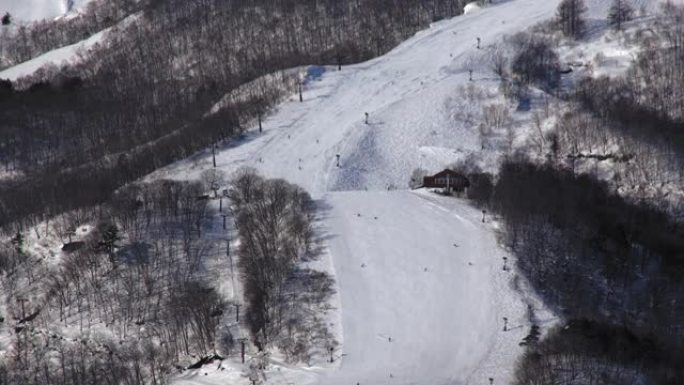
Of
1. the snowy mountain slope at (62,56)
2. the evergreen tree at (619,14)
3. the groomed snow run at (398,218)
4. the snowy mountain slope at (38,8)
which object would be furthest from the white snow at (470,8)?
the snowy mountain slope at (38,8)

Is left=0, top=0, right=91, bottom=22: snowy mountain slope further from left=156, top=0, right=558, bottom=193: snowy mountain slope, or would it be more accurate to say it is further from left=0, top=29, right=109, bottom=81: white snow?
left=156, top=0, right=558, bottom=193: snowy mountain slope

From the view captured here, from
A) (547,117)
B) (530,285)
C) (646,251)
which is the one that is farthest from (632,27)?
(530,285)

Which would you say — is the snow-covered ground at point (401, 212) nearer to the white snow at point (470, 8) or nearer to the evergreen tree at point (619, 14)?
the white snow at point (470, 8)

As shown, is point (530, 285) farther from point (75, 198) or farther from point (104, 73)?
point (104, 73)

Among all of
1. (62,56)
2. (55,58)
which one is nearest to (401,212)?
(62,56)

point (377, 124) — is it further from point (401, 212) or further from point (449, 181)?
point (401, 212)
